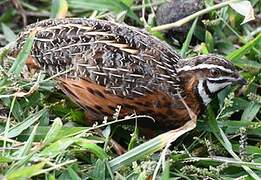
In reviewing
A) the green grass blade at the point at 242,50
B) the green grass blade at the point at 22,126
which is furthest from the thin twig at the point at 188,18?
the green grass blade at the point at 22,126

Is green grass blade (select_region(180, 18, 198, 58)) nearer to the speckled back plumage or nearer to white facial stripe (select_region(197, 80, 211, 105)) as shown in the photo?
the speckled back plumage

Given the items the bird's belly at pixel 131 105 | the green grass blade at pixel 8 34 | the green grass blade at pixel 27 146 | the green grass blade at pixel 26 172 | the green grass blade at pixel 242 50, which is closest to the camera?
the green grass blade at pixel 26 172

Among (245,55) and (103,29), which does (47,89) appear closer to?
(103,29)

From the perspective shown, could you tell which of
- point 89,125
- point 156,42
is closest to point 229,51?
point 156,42

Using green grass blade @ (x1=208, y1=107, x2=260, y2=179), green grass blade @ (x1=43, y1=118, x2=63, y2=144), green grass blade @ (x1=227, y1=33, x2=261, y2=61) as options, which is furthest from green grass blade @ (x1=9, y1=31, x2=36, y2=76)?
green grass blade @ (x1=227, y1=33, x2=261, y2=61)

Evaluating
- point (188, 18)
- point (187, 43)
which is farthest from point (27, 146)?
point (188, 18)

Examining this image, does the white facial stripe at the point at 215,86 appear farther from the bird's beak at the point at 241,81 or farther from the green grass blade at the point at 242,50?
the green grass blade at the point at 242,50

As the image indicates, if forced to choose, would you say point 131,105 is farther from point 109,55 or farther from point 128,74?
point 109,55

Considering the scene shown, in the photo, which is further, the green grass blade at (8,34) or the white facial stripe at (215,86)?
the green grass blade at (8,34)
